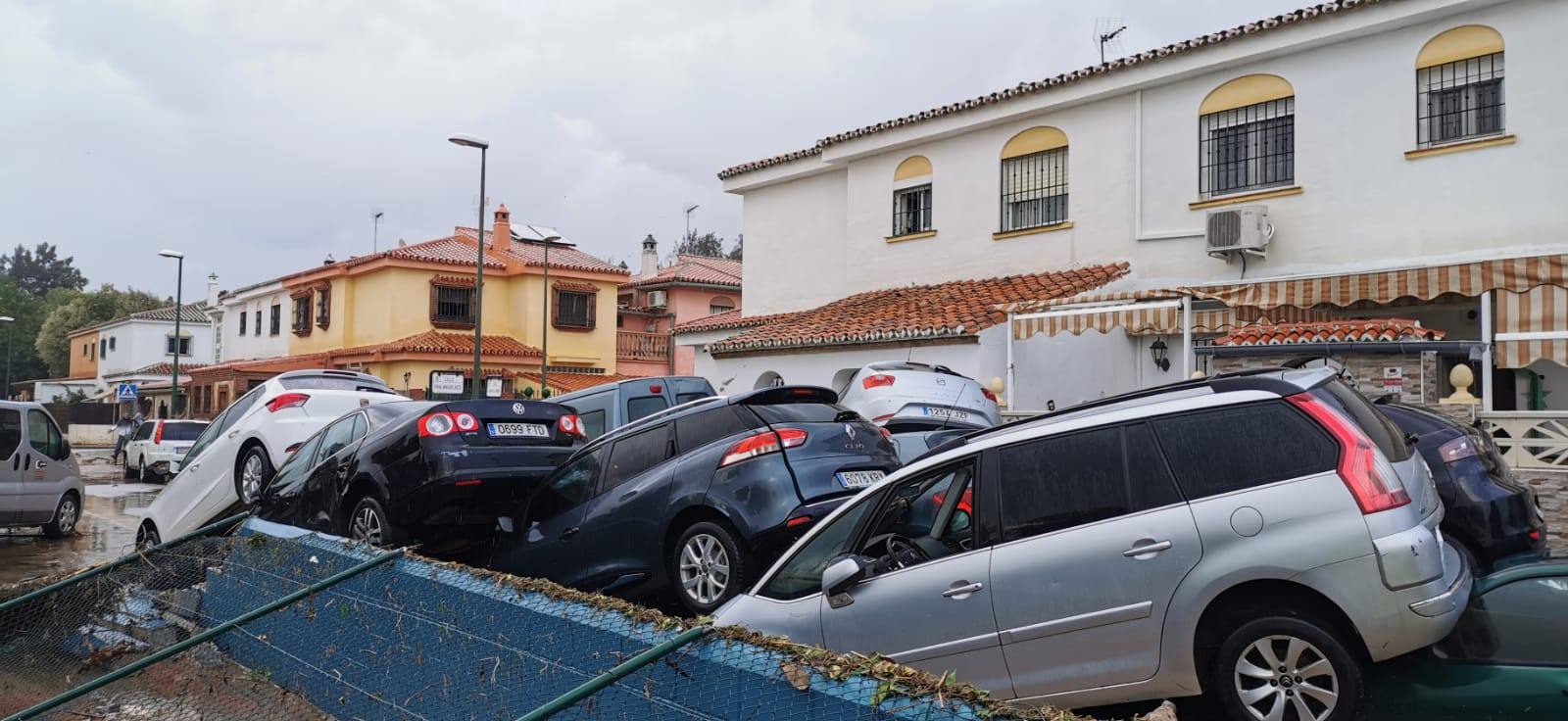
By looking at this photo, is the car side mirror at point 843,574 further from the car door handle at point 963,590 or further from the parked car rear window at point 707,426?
the parked car rear window at point 707,426

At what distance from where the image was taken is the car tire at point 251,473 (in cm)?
1256

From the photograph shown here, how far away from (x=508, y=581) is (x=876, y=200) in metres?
17.6

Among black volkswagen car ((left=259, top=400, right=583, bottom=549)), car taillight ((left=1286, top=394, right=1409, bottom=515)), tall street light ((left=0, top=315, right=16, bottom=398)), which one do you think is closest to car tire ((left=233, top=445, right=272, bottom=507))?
black volkswagen car ((left=259, top=400, right=583, bottom=549))

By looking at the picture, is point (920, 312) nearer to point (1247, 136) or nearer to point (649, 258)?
point (1247, 136)

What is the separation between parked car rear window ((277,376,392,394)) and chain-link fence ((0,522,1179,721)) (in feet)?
23.2

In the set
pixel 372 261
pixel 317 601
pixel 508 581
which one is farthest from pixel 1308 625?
→ pixel 372 261

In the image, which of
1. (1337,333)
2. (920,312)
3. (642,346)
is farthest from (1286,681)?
(642,346)

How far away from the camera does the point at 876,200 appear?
21.8 meters

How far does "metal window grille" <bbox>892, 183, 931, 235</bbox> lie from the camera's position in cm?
2094

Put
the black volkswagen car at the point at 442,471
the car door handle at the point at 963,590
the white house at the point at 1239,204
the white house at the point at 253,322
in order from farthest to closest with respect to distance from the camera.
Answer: the white house at the point at 253,322 → the white house at the point at 1239,204 → the black volkswagen car at the point at 442,471 → the car door handle at the point at 963,590

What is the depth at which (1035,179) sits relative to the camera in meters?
19.0

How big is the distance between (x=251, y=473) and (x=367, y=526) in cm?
467

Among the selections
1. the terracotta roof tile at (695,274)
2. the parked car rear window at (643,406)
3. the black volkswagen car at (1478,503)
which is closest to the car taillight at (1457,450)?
the black volkswagen car at (1478,503)

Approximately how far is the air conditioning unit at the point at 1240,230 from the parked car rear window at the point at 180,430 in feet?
76.2
